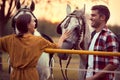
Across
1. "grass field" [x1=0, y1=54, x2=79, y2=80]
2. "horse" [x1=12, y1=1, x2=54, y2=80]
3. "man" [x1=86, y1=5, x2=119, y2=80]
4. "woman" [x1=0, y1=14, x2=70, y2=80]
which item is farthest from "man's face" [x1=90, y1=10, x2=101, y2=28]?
"woman" [x1=0, y1=14, x2=70, y2=80]

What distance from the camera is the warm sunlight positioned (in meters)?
5.04

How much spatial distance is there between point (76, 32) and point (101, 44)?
1.26 feet

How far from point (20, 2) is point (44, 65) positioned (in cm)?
87

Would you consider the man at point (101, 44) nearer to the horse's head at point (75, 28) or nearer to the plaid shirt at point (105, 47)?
the plaid shirt at point (105, 47)

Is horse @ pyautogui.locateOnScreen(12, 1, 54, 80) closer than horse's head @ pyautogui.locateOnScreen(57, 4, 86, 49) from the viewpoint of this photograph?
No

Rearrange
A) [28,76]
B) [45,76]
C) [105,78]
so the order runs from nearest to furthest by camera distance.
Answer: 1. [28,76]
2. [105,78]
3. [45,76]

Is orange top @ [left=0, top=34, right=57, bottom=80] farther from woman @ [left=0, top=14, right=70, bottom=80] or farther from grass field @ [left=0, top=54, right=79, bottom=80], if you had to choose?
grass field @ [left=0, top=54, right=79, bottom=80]

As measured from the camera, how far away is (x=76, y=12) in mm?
5215

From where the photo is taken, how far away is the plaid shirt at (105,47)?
4.98 meters

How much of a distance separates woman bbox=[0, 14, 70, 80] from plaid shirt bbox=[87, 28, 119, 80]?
3.02ft

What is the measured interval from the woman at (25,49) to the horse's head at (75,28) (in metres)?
0.88

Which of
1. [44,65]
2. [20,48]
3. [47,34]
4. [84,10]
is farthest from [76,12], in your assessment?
[20,48]

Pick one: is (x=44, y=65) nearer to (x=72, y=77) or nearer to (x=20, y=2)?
(x=72, y=77)

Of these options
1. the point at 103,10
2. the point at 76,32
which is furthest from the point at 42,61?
the point at 103,10
